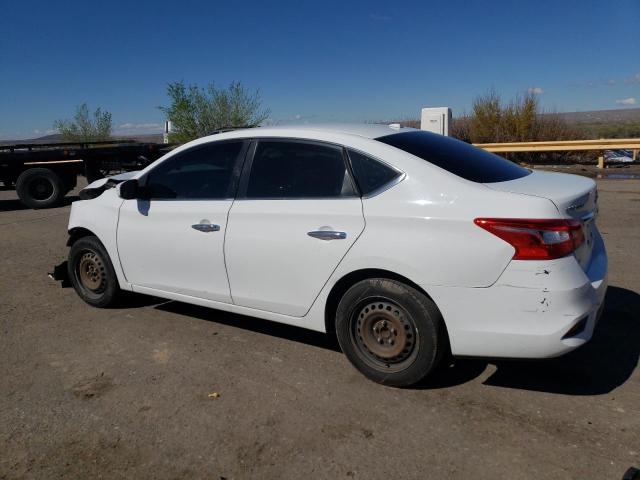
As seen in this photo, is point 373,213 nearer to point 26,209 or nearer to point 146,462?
point 146,462

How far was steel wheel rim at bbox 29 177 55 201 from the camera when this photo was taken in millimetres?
13578

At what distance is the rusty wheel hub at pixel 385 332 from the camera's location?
345 centimetres

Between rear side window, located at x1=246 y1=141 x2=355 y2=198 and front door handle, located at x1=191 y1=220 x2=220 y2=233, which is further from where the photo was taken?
front door handle, located at x1=191 y1=220 x2=220 y2=233

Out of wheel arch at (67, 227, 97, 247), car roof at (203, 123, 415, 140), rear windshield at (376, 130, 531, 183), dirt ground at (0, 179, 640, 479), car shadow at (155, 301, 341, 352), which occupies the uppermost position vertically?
car roof at (203, 123, 415, 140)

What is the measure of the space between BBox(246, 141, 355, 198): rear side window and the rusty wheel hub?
0.77m

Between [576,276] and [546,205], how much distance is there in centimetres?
43

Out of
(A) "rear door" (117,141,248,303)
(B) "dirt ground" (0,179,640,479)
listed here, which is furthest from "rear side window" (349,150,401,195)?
(B) "dirt ground" (0,179,640,479)

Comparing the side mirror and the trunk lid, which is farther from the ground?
the side mirror

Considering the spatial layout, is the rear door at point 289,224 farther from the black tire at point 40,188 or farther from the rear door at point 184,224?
the black tire at point 40,188

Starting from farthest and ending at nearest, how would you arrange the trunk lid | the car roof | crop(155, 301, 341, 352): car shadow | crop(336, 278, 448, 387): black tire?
crop(155, 301, 341, 352): car shadow
the car roof
crop(336, 278, 448, 387): black tire
the trunk lid

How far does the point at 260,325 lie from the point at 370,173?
6.16 feet

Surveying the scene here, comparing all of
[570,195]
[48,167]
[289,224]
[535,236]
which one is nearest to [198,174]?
[289,224]

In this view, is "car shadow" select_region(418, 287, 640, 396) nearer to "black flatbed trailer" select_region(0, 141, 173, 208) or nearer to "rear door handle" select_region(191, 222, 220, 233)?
"rear door handle" select_region(191, 222, 220, 233)

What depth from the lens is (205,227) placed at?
13.8 feet
